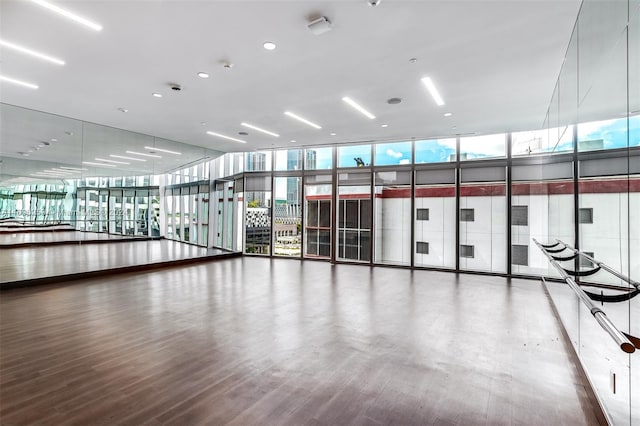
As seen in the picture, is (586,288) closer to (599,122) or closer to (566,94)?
(599,122)

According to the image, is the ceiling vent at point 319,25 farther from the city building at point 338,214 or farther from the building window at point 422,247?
the building window at point 422,247

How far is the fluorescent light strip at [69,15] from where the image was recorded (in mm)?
3380

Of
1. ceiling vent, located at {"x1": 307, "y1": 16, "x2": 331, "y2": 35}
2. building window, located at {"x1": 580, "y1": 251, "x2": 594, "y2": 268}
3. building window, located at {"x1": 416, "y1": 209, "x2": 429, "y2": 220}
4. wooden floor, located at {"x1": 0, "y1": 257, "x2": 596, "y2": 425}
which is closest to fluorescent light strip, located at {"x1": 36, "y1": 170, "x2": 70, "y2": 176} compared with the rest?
wooden floor, located at {"x1": 0, "y1": 257, "x2": 596, "y2": 425}

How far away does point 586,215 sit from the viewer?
3334mm

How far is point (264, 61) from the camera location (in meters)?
4.68

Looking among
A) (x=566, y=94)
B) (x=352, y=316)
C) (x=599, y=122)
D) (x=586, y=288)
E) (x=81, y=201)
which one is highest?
(x=566, y=94)

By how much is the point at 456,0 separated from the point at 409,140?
6.20 metres

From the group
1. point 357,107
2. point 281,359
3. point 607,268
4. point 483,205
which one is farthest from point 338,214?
point 607,268

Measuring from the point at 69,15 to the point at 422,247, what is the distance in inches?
349

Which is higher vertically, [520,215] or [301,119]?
[301,119]

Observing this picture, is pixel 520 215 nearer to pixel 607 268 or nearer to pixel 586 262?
pixel 586 262

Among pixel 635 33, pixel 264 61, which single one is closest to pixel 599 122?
pixel 635 33

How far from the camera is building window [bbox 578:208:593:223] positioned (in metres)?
3.17

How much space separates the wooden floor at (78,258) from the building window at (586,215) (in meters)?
9.04
